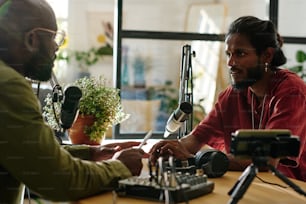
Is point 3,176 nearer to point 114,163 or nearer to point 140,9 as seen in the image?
point 114,163

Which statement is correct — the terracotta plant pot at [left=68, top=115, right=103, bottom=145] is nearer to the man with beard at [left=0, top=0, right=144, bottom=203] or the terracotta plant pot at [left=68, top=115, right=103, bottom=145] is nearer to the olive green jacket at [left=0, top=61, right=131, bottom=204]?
the man with beard at [left=0, top=0, right=144, bottom=203]

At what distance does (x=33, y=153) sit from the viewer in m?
0.93

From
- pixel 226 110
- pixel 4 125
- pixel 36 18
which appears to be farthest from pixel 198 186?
pixel 226 110

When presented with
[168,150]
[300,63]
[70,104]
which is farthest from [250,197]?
[300,63]

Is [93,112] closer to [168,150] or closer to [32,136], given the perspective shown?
[168,150]

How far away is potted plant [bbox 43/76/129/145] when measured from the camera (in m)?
2.11

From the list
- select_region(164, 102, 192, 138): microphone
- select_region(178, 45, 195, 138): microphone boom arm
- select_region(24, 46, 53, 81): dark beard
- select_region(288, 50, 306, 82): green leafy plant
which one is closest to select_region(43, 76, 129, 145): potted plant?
select_region(178, 45, 195, 138): microphone boom arm

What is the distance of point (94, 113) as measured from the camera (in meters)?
2.13

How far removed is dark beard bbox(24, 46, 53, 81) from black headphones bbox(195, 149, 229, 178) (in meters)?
0.51

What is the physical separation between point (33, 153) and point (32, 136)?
36 mm

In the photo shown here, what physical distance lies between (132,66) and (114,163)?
1994mm

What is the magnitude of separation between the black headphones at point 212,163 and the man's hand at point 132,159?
8.4 inches

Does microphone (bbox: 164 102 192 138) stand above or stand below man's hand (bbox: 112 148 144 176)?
above

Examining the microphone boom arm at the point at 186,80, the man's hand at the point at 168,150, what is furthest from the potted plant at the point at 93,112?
the man's hand at the point at 168,150
